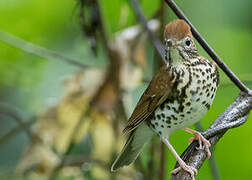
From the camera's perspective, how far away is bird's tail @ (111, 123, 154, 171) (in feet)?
8.44

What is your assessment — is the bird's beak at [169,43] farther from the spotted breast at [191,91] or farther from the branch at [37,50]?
the branch at [37,50]

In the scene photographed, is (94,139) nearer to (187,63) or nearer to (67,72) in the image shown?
(67,72)

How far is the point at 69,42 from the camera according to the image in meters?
3.78

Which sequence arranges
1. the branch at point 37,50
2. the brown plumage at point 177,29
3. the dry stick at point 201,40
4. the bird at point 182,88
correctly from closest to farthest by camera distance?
the dry stick at point 201,40 → the brown plumage at point 177,29 → the bird at point 182,88 → the branch at point 37,50

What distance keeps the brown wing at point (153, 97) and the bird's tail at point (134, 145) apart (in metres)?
0.16

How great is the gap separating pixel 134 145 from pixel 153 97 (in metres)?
0.35

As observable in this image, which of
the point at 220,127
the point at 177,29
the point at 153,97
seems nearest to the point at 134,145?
the point at 153,97

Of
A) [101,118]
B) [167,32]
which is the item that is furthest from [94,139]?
[167,32]

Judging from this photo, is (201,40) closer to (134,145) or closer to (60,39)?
(134,145)

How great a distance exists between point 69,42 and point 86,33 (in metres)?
1.05

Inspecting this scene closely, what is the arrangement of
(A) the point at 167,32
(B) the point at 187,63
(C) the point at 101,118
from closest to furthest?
Answer: (A) the point at 167,32 < (B) the point at 187,63 < (C) the point at 101,118

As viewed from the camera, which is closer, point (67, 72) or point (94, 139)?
point (94, 139)

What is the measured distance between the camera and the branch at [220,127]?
1743 mm

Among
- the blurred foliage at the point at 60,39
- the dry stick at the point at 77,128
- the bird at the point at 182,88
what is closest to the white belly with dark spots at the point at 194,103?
the bird at the point at 182,88
